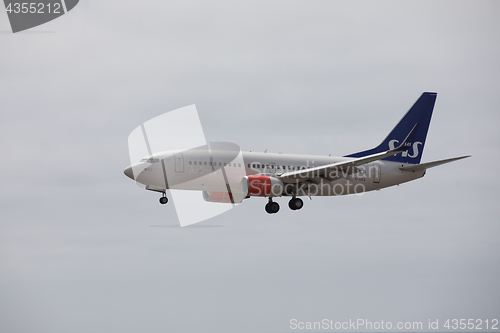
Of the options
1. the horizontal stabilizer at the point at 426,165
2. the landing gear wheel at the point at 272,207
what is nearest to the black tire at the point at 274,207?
the landing gear wheel at the point at 272,207

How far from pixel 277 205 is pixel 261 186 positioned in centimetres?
422

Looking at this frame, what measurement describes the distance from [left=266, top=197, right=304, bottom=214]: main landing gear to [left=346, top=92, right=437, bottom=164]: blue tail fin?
8097mm

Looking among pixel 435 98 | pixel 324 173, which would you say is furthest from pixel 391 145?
pixel 324 173

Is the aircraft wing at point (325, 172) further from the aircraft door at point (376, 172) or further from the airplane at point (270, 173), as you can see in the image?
the aircraft door at point (376, 172)

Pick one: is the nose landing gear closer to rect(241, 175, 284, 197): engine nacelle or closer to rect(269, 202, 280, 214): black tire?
rect(269, 202, 280, 214): black tire

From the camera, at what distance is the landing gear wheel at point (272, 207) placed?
2077 inches

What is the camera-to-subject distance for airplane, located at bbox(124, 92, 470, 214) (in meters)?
49.1

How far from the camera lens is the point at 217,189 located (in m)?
50.6

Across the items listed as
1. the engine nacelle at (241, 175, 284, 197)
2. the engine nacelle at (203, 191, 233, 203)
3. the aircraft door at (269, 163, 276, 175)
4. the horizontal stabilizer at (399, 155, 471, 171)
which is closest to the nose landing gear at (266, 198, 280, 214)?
the aircraft door at (269, 163, 276, 175)

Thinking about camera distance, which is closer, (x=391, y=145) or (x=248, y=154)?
(x=248, y=154)

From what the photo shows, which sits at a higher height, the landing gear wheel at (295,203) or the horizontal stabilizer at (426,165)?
the horizontal stabilizer at (426,165)

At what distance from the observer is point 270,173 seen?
52062 millimetres

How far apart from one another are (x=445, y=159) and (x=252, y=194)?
51.7 feet

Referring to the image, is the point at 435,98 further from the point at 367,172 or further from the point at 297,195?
the point at 297,195
